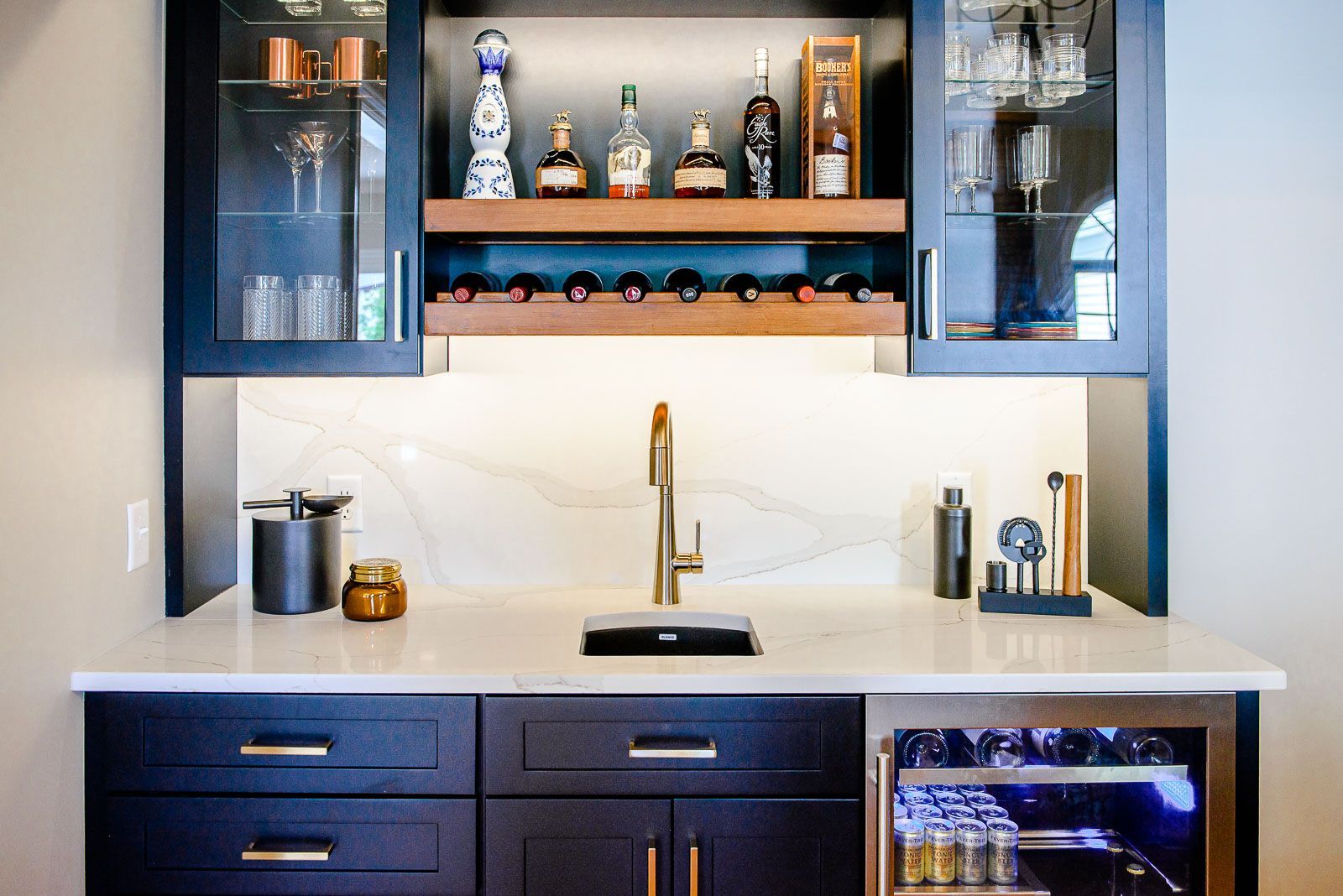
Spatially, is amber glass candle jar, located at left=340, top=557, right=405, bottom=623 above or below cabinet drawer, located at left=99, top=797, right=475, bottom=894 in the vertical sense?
above

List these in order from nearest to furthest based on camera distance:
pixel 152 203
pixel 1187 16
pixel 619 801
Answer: pixel 619 801 → pixel 152 203 → pixel 1187 16

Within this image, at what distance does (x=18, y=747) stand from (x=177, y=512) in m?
0.55

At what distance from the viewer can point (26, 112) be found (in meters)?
1.49

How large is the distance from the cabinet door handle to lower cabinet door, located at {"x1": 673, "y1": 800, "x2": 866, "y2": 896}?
0.99 meters

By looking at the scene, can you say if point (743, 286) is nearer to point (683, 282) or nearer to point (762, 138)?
point (683, 282)

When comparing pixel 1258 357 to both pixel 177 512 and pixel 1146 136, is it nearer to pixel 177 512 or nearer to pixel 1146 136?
pixel 1146 136

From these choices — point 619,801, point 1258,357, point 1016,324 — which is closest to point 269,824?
point 619,801

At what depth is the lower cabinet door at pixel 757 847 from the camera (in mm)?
1626

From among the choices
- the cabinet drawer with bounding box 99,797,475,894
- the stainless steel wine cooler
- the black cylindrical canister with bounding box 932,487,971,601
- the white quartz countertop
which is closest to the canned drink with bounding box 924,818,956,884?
the stainless steel wine cooler

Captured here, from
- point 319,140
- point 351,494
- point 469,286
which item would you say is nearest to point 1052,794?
point 469,286

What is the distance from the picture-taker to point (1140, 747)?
1682 millimetres

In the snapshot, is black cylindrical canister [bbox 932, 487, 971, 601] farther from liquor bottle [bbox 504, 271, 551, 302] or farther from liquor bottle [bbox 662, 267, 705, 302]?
liquor bottle [bbox 504, 271, 551, 302]

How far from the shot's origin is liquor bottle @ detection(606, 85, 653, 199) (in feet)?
6.51

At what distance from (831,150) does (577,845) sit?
136 centimetres
